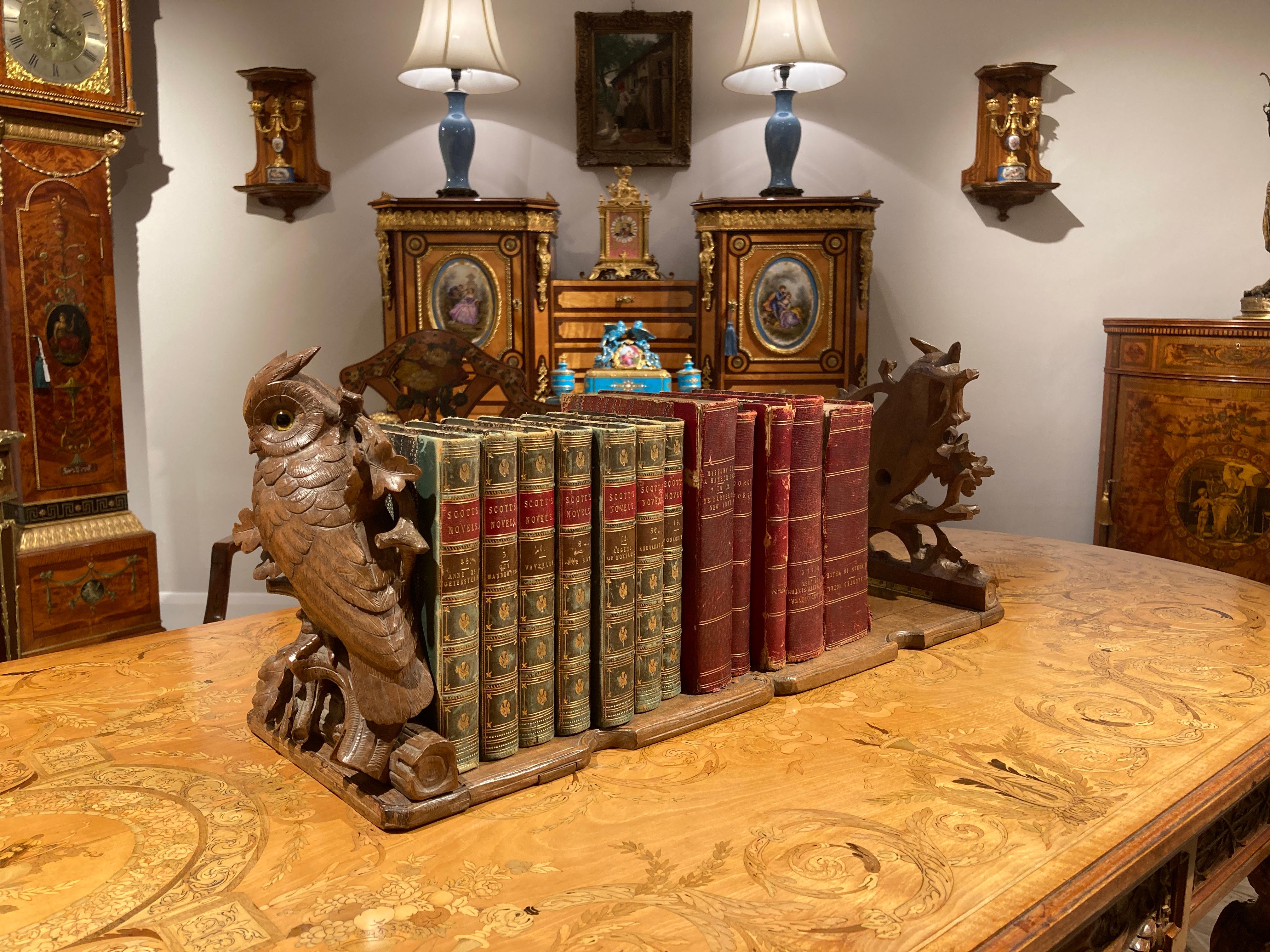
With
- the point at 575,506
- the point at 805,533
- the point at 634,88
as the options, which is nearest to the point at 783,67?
the point at 634,88

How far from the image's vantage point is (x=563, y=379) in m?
4.00

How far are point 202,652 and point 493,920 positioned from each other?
95cm

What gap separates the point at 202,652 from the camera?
5.22ft

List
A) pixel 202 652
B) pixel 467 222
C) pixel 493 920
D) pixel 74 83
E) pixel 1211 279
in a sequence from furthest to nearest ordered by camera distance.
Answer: pixel 1211 279
pixel 467 222
pixel 74 83
pixel 202 652
pixel 493 920

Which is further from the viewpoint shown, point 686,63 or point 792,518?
point 686,63

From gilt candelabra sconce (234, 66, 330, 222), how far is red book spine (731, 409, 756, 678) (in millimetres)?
3934

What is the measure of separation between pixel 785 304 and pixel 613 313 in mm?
787

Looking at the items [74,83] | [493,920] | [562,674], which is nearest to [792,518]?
[562,674]

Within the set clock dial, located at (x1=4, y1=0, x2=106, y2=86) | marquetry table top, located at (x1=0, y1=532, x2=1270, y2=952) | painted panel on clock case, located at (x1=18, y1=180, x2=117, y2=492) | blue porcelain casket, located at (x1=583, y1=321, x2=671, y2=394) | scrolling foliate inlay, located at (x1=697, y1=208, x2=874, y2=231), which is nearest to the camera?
marquetry table top, located at (x1=0, y1=532, x2=1270, y2=952)

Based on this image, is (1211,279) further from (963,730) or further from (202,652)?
(202,652)

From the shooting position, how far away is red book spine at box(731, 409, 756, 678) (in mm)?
1403

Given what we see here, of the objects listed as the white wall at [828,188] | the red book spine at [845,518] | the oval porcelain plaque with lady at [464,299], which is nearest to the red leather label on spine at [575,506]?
the red book spine at [845,518]

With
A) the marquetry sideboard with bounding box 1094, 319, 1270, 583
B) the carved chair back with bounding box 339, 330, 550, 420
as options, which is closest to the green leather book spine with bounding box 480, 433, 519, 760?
the carved chair back with bounding box 339, 330, 550, 420

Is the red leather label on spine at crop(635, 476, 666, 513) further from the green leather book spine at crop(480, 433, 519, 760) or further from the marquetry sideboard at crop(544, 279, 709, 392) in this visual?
the marquetry sideboard at crop(544, 279, 709, 392)
